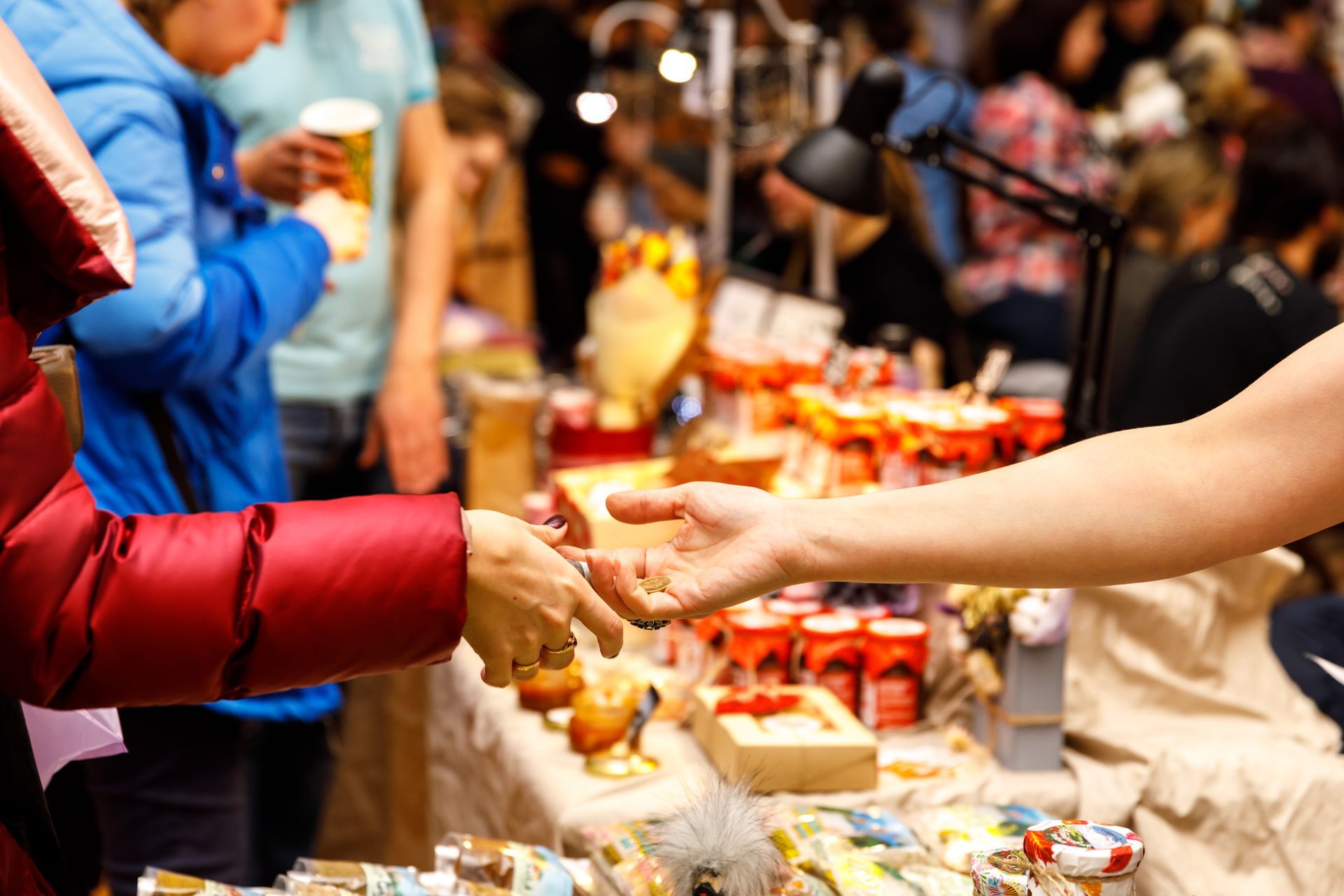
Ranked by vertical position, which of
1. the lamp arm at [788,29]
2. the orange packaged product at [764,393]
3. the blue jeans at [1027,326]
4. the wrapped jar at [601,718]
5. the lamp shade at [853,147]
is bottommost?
the blue jeans at [1027,326]

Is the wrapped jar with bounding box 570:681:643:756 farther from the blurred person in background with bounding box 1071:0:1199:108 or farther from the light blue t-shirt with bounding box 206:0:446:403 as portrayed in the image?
the blurred person in background with bounding box 1071:0:1199:108

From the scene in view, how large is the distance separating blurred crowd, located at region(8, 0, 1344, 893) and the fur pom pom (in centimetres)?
77

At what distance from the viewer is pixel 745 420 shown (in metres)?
2.63

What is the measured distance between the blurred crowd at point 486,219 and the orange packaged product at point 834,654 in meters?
0.65

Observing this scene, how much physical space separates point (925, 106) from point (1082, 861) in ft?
11.6

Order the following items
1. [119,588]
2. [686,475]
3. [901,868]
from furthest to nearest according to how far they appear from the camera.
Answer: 1. [686,475]
2. [901,868]
3. [119,588]

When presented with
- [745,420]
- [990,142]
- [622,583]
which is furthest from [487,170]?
[622,583]

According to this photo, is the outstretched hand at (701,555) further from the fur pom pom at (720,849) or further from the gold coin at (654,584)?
the fur pom pom at (720,849)

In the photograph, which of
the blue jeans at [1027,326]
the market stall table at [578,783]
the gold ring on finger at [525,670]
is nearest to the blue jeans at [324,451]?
the market stall table at [578,783]

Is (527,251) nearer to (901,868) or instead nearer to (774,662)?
(774,662)

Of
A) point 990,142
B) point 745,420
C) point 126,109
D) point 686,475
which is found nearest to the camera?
point 126,109

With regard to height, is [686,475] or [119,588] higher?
[119,588]

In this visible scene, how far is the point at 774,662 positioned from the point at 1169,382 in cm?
183

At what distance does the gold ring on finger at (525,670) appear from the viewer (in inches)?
47.0
